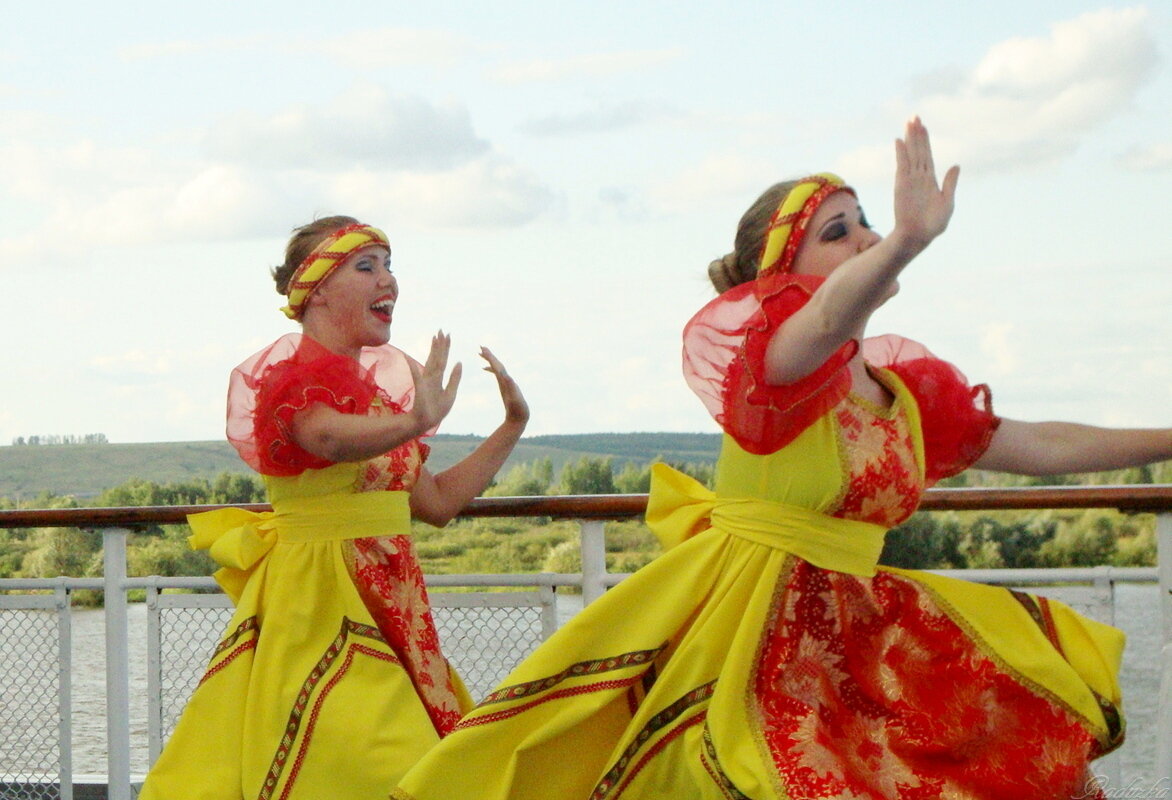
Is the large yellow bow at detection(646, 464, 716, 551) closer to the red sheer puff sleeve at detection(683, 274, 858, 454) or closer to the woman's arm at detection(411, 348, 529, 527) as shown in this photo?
the red sheer puff sleeve at detection(683, 274, 858, 454)

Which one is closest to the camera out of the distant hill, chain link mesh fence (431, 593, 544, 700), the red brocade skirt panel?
the red brocade skirt panel

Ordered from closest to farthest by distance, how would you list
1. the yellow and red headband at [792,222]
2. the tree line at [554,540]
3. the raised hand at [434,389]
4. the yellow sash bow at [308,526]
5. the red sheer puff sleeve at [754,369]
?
the red sheer puff sleeve at [754,369] → the yellow and red headband at [792,222] → the raised hand at [434,389] → the yellow sash bow at [308,526] → the tree line at [554,540]

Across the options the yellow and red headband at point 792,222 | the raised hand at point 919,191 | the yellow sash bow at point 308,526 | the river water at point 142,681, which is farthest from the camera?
the yellow sash bow at point 308,526

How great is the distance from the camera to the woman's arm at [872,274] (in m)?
1.85

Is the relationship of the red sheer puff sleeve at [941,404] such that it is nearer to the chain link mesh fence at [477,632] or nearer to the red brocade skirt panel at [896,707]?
the red brocade skirt panel at [896,707]

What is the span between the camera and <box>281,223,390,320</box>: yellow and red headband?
3123 millimetres

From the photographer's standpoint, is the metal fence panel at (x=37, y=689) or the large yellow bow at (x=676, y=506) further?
the metal fence panel at (x=37, y=689)

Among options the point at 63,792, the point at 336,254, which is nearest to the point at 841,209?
the point at 336,254

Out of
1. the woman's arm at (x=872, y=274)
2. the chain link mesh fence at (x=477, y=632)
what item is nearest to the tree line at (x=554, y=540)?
the chain link mesh fence at (x=477, y=632)

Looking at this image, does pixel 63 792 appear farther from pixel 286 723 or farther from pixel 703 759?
pixel 703 759

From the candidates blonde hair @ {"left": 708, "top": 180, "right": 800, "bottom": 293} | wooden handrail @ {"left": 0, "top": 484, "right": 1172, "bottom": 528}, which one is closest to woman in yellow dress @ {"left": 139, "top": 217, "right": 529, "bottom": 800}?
wooden handrail @ {"left": 0, "top": 484, "right": 1172, "bottom": 528}

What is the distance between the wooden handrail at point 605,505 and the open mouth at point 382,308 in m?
0.49

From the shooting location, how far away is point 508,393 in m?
3.19

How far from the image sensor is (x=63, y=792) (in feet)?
12.3
